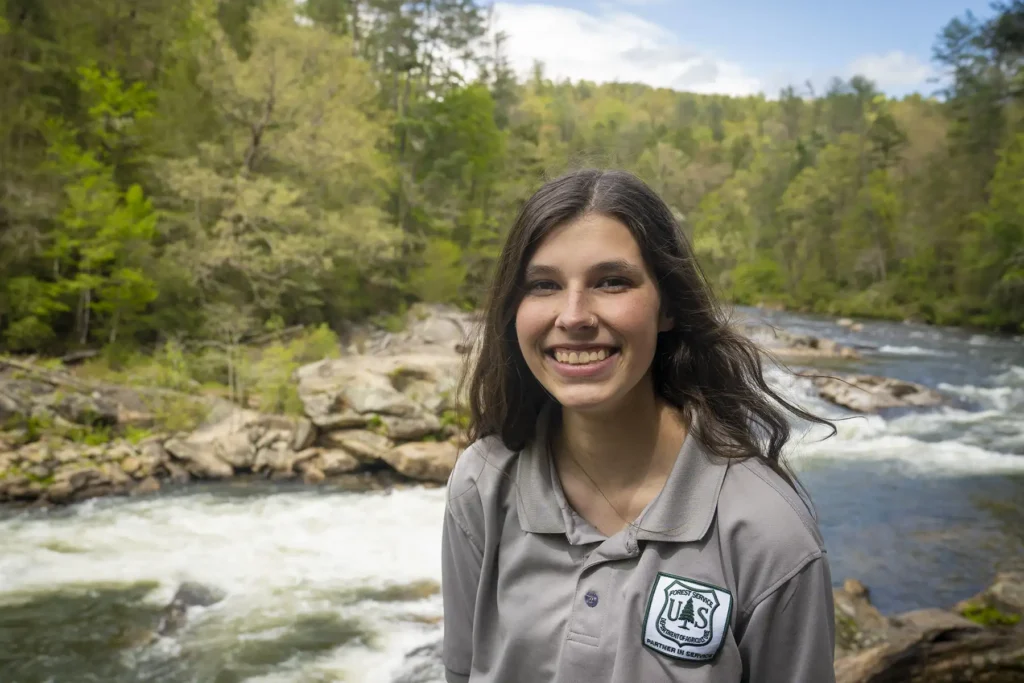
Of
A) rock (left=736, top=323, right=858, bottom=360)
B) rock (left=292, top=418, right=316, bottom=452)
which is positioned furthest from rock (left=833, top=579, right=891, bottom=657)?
rock (left=736, top=323, right=858, bottom=360)

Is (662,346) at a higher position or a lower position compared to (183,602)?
higher

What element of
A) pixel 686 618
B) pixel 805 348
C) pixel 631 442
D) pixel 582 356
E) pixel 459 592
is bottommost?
pixel 805 348

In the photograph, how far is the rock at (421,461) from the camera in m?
8.77

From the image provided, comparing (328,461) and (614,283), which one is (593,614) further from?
(328,461)

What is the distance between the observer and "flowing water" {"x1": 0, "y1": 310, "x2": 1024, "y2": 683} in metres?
4.92

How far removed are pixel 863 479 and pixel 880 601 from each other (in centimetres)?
318

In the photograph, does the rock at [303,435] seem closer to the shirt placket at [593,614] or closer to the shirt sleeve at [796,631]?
the shirt placket at [593,614]

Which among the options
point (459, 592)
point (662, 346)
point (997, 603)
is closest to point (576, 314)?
point (662, 346)

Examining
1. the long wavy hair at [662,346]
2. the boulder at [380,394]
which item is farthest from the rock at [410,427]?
the long wavy hair at [662,346]

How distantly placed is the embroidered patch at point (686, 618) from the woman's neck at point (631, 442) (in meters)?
0.24

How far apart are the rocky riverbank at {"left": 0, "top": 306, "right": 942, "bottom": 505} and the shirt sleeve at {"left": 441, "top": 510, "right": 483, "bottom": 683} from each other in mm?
6285

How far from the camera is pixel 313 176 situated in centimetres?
1452

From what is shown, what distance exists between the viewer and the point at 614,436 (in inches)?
56.6

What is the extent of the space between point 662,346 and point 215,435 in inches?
336
